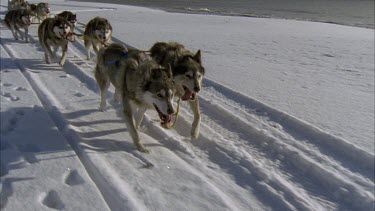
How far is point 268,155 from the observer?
3.68 meters

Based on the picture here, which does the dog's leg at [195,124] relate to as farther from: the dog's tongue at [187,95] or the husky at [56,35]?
the husky at [56,35]

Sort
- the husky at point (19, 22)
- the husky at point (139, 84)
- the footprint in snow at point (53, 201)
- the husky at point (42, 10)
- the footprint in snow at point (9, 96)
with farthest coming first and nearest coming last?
the husky at point (42, 10) → the husky at point (19, 22) → the footprint in snow at point (9, 96) → the husky at point (139, 84) → the footprint in snow at point (53, 201)

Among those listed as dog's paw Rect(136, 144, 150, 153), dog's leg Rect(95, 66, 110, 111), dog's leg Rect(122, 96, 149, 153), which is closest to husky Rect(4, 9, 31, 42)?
dog's leg Rect(95, 66, 110, 111)

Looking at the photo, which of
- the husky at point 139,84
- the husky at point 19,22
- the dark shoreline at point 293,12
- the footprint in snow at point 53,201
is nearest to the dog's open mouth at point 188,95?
the husky at point 139,84

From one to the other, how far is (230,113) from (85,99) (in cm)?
201

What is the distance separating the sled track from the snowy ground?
0.04 ft

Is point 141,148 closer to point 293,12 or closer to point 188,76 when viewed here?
point 188,76

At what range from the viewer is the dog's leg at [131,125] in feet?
12.0

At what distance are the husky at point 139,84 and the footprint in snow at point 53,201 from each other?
1.09m

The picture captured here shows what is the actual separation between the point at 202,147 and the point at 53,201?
167cm

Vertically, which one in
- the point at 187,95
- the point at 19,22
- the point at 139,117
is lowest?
the point at 19,22

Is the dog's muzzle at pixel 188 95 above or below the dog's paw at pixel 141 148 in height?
above

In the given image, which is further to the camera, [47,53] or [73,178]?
[47,53]

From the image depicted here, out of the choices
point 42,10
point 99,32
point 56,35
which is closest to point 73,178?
point 99,32
